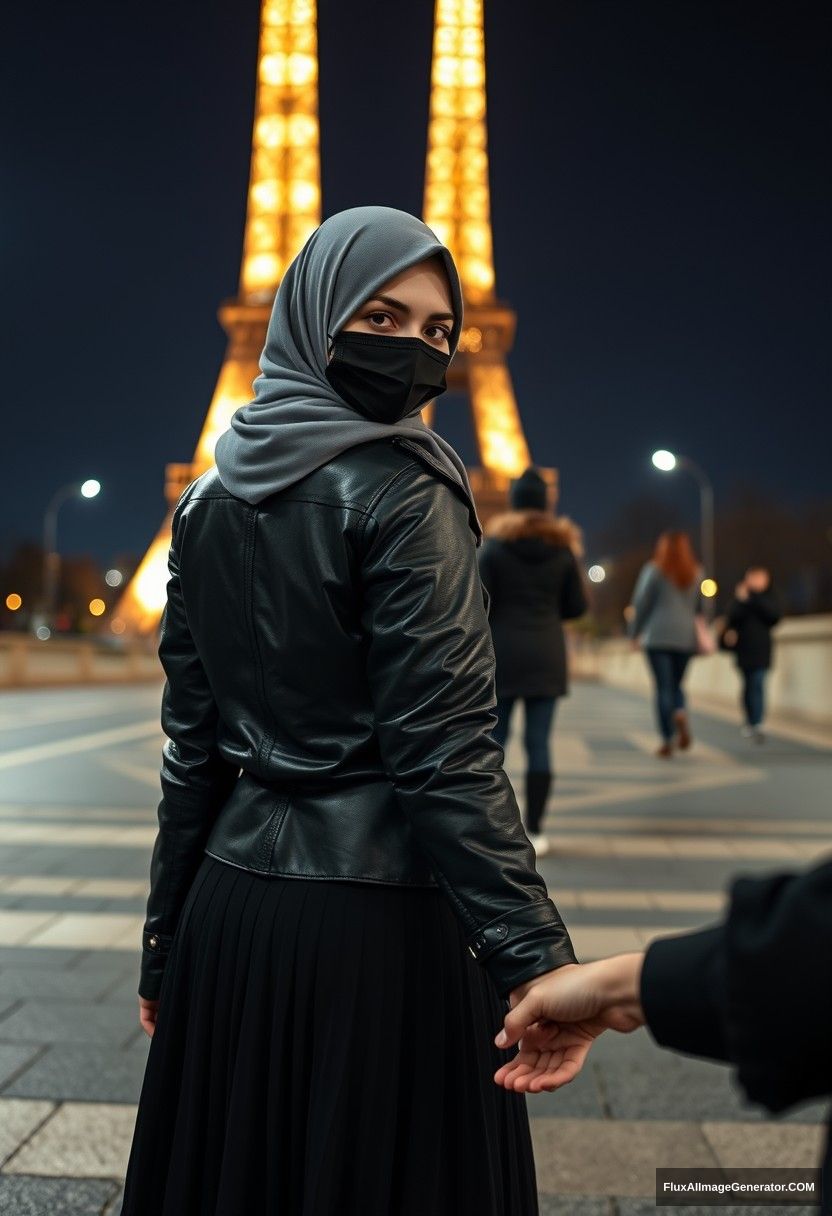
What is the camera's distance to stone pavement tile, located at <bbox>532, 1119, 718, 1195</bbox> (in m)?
2.59

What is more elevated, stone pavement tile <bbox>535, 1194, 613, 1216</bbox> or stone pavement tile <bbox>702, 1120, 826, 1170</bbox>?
stone pavement tile <bbox>535, 1194, 613, 1216</bbox>

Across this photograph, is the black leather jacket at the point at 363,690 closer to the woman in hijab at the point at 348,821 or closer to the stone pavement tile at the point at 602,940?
the woman in hijab at the point at 348,821

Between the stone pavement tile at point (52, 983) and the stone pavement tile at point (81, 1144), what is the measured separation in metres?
0.95

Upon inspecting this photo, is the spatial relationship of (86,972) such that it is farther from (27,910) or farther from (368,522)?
(368,522)

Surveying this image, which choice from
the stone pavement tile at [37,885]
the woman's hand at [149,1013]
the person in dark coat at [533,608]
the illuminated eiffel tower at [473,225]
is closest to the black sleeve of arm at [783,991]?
the woman's hand at [149,1013]

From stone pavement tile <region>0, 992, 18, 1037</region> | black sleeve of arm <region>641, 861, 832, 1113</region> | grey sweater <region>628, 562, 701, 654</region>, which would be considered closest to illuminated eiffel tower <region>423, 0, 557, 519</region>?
grey sweater <region>628, 562, 701, 654</region>

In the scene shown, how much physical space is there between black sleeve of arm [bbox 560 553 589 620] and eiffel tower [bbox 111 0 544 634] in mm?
46206

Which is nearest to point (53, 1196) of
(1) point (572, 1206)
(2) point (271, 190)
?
(1) point (572, 1206)

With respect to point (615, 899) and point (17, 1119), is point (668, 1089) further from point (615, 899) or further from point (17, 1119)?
point (615, 899)

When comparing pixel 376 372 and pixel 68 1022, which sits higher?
pixel 376 372

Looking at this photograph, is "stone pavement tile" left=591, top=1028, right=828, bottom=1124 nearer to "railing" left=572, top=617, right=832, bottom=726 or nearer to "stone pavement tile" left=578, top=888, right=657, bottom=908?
"stone pavement tile" left=578, top=888, right=657, bottom=908

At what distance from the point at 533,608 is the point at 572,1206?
3.73m

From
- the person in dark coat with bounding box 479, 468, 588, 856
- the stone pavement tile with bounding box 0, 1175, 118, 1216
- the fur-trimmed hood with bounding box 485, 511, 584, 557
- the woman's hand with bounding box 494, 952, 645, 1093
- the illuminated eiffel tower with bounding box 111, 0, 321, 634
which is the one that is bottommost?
the stone pavement tile with bounding box 0, 1175, 118, 1216

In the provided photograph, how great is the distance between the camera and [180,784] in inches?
72.9
